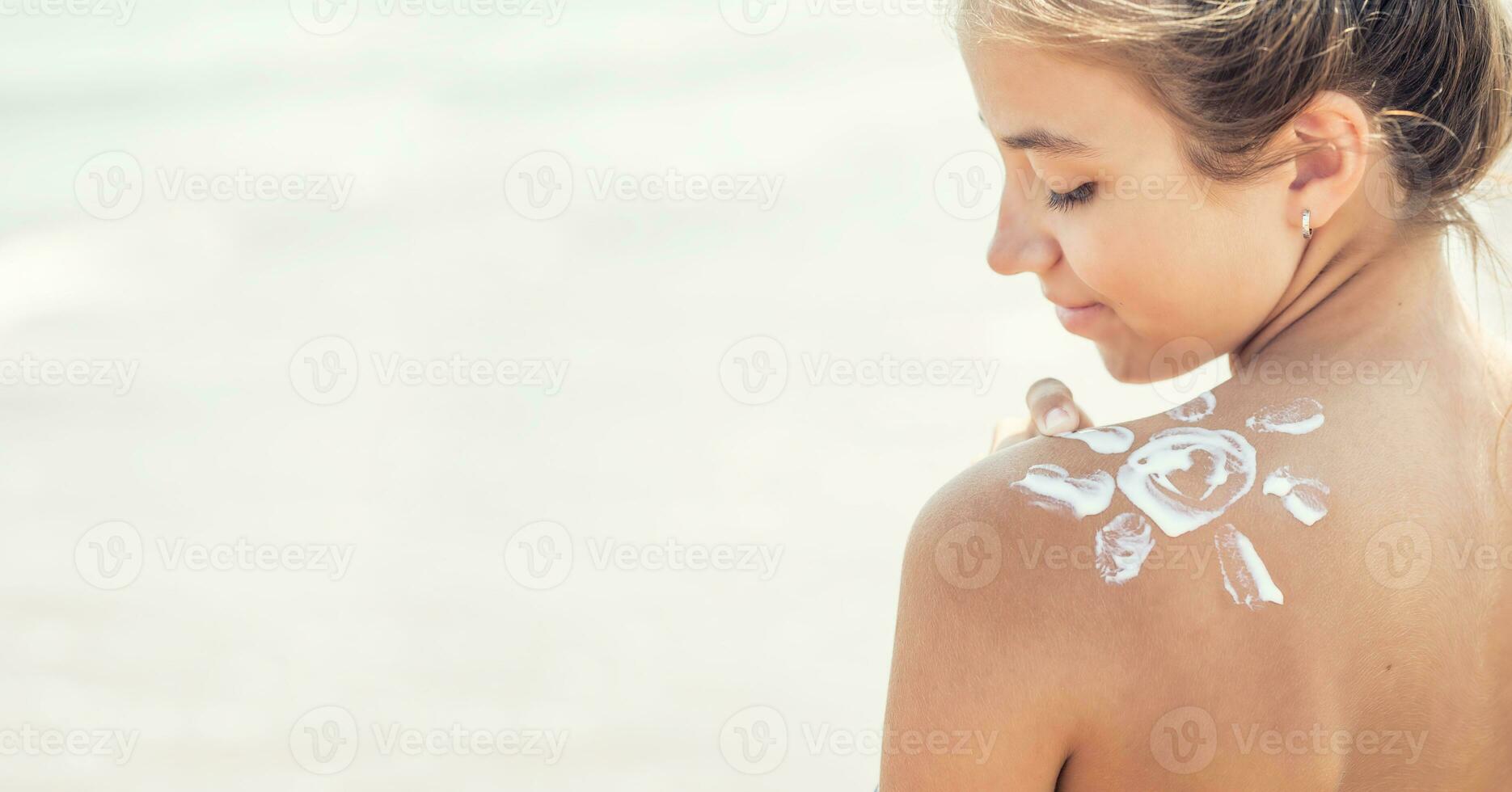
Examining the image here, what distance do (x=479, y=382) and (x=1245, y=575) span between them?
86.3 inches

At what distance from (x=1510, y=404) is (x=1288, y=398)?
0.20m

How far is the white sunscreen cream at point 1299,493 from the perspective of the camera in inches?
39.1

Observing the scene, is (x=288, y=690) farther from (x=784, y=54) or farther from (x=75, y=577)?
(x=784, y=54)
